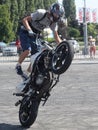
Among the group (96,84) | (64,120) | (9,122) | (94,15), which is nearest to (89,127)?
(64,120)

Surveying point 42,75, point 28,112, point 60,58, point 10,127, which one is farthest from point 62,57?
point 10,127

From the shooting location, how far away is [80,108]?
10.5m

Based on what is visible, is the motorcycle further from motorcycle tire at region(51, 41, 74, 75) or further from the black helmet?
the black helmet

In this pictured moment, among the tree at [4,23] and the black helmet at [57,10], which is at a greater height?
the black helmet at [57,10]

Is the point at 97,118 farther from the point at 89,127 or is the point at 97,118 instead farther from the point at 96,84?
the point at 96,84

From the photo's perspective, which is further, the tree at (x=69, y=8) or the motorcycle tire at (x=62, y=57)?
the tree at (x=69, y=8)

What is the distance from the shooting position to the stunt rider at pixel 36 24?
835cm

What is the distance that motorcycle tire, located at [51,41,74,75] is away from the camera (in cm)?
786

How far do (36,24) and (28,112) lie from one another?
152 cm

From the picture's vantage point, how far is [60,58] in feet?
26.2

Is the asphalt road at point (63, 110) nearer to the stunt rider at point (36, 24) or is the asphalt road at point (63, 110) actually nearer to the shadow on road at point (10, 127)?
the shadow on road at point (10, 127)

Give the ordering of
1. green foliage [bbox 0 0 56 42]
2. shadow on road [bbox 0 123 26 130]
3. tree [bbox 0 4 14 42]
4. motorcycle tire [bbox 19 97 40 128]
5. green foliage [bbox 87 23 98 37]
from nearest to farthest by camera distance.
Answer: motorcycle tire [bbox 19 97 40 128], shadow on road [bbox 0 123 26 130], tree [bbox 0 4 14 42], green foliage [bbox 0 0 56 42], green foliage [bbox 87 23 98 37]

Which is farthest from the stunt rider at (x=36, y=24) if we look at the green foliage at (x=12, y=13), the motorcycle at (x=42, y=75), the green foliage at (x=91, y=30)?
the green foliage at (x=91, y=30)

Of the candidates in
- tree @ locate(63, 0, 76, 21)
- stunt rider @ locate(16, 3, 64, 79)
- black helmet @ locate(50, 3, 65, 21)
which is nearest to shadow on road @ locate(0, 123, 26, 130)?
stunt rider @ locate(16, 3, 64, 79)
